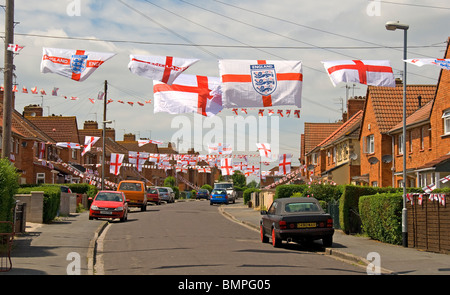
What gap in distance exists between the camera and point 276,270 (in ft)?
38.3

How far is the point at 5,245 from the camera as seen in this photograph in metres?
14.3

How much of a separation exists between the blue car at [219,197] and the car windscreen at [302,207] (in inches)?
1687

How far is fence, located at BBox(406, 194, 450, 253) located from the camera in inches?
603

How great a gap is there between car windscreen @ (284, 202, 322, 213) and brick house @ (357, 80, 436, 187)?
18628mm

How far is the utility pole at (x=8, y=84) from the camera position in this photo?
55.4ft

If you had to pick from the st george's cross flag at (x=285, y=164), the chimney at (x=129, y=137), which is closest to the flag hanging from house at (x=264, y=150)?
the st george's cross flag at (x=285, y=164)

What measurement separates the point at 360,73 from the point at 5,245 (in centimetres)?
1135

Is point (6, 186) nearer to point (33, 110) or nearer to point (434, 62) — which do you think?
point (434, 62)

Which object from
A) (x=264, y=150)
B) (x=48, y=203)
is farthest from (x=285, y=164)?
(x=48, y=203)

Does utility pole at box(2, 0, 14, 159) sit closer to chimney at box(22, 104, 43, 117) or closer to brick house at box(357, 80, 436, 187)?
brick house at box(357, 80, 436, 187)

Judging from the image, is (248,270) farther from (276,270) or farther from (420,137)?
(420,137)

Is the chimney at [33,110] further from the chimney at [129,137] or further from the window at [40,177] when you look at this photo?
the chimney at [129,137]
